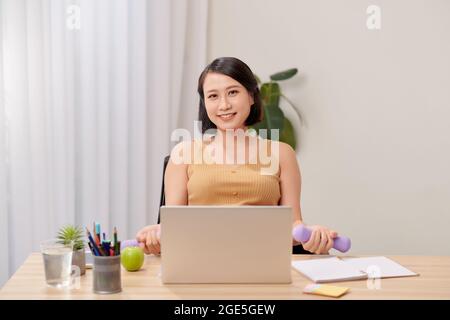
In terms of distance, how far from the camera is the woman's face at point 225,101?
1841mm

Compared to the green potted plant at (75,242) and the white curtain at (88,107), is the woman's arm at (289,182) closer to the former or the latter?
the green potted plant at (75,242)

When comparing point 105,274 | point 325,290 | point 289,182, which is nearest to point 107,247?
point 105,274

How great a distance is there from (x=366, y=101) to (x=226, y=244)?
6.61ft

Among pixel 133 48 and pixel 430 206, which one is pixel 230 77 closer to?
pixel 133 48

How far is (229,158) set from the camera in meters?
1.98

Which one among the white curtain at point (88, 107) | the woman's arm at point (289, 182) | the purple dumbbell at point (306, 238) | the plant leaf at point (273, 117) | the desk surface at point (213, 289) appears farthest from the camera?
the plant leaf at point (273, 117)

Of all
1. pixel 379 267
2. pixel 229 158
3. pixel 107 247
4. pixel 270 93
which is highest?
pixel 270 93

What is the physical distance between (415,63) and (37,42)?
1946 millimetres

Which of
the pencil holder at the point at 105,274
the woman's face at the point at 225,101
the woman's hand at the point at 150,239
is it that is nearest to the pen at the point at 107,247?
the pencil holder at the point at 105,274

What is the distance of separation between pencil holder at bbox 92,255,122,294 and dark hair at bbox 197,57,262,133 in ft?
2.46

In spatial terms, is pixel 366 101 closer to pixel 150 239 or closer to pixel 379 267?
pixel 379 267

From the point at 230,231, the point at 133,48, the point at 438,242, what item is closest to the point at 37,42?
the point at 133,48

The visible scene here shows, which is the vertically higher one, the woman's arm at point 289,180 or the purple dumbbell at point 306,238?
the woman's arm at point 289,180

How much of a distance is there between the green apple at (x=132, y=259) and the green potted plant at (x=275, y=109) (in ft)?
5.15
